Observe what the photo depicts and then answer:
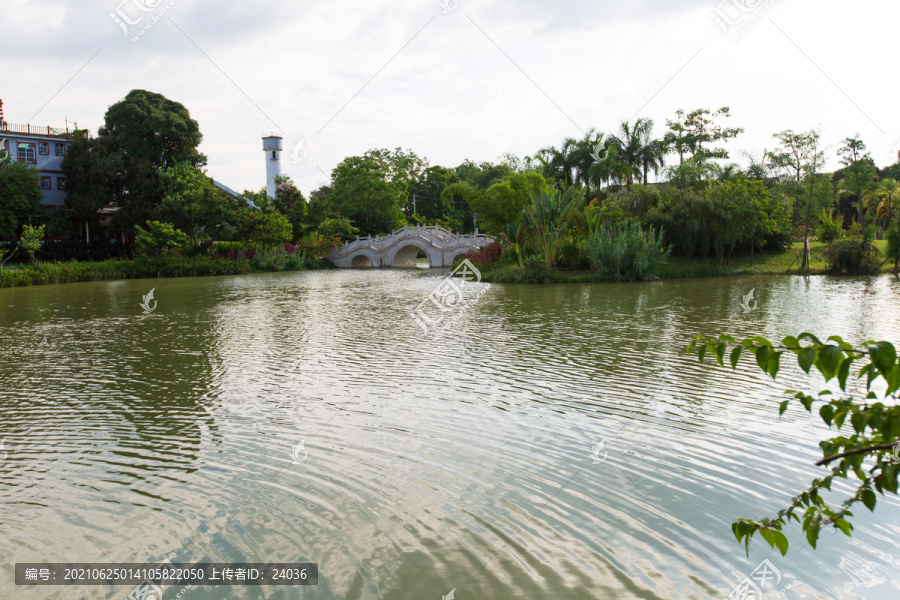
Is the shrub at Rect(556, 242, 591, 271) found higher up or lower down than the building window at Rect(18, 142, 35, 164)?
lower down

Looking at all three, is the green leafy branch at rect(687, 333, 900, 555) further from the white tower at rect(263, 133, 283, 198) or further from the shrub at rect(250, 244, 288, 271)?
the white tower at rect(263, 133, 283, 198)

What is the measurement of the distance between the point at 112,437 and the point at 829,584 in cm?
548

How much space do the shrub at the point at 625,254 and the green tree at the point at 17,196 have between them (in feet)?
101

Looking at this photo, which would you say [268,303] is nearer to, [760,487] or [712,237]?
[760,487]

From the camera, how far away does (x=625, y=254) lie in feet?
78.6

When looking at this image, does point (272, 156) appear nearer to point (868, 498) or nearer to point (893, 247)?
point (893, 247)

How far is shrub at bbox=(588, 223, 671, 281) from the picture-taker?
23859 millimetres

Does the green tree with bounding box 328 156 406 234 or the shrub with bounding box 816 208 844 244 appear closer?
the shrub with bounding box 816 208 844 244

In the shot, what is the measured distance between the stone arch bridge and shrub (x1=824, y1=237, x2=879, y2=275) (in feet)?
58.8

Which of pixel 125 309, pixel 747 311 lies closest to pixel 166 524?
pixel 747 311

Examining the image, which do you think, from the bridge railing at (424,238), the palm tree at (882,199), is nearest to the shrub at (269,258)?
the bridge railing at (424,238)

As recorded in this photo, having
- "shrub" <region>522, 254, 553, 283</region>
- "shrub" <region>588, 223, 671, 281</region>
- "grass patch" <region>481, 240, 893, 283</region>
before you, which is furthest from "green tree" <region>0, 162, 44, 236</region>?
"shrub" <region>588, 223, 671, 281</region>

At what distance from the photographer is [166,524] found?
399 cm

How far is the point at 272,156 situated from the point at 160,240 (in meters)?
19.5
